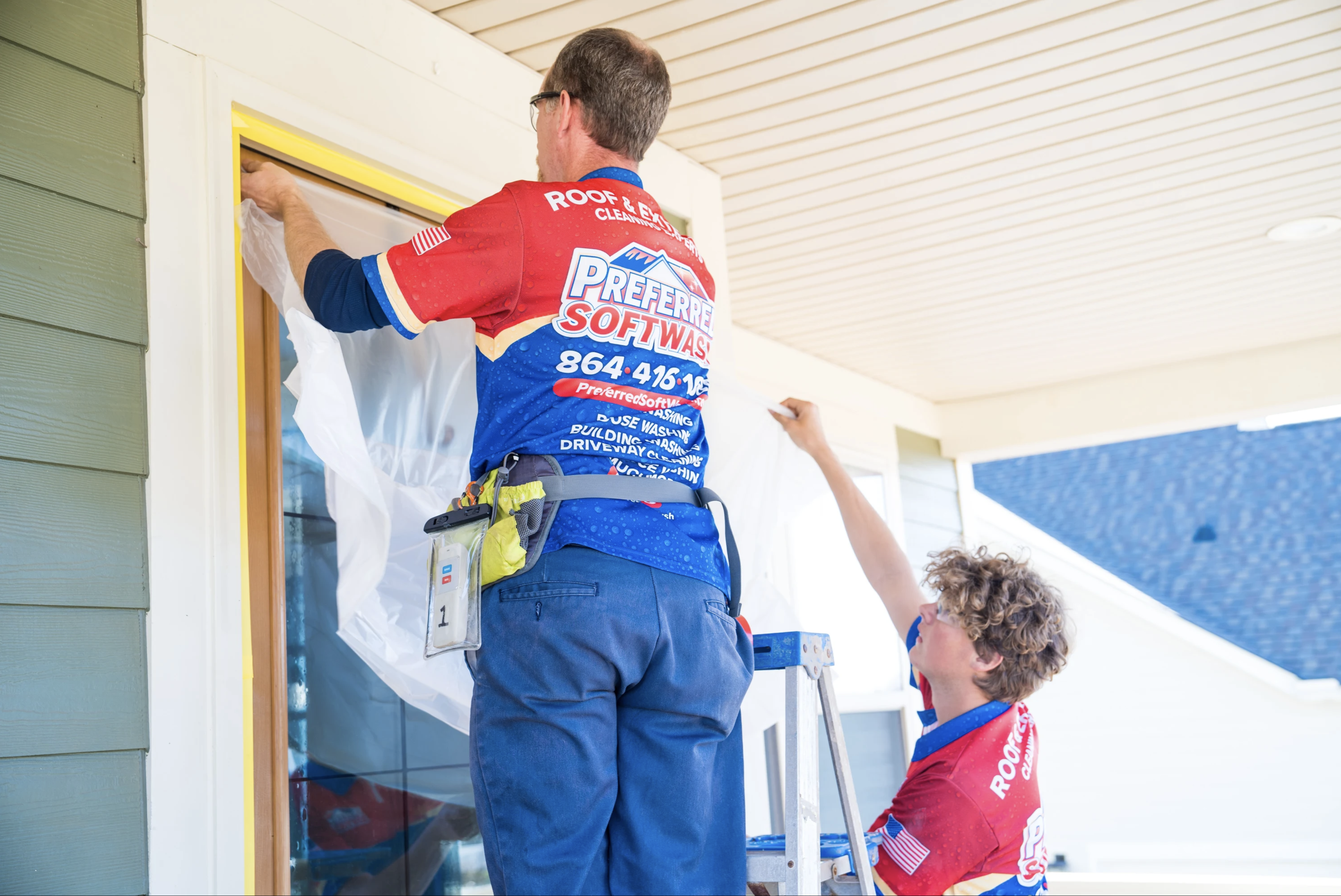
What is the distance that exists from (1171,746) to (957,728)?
8555 millimetres

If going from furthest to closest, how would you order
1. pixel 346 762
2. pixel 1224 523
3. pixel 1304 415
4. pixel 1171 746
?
pixel 1224 523
pixel 1171 746
pixel 1304 415
pixel 346 762

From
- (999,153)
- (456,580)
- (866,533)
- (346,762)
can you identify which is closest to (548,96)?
(456,580)

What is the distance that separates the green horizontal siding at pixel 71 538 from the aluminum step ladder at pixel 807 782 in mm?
912

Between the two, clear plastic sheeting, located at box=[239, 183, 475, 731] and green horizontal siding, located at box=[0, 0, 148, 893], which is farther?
clear plastic sheeting, located at box=[239, 183, 475, 731]

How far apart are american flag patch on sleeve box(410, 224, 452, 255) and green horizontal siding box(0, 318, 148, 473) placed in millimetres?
493

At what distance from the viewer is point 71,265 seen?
1.55 meters

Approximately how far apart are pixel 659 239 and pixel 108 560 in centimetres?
89

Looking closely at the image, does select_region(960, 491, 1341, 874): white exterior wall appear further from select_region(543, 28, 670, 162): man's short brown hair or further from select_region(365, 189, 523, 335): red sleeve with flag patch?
select_region(365, 189, 523, 335): red sleeve with flag patch

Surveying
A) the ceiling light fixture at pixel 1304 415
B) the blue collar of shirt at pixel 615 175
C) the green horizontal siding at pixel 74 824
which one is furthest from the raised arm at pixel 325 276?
the ceiling light fixture at pixel 1304 415

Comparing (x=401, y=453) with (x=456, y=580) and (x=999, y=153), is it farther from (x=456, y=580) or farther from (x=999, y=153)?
(x=999, y=153)

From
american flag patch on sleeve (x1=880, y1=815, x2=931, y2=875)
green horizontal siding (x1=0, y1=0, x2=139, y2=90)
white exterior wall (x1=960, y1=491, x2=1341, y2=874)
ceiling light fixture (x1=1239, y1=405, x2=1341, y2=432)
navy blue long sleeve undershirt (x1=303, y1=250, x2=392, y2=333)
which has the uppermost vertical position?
green horizontal siding (x1=0, y1=0, x2=139, y2=90)

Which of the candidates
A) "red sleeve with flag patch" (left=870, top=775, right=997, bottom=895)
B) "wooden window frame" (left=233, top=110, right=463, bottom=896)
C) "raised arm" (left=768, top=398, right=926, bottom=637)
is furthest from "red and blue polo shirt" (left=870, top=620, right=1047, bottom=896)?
"wooden window frame" (left=233, top=110, right=463, bottom=896)

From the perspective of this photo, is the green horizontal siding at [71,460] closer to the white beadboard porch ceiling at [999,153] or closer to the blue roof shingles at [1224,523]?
the white beadboard porch ceiling at [999,153]

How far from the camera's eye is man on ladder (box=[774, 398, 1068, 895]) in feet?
6.13
